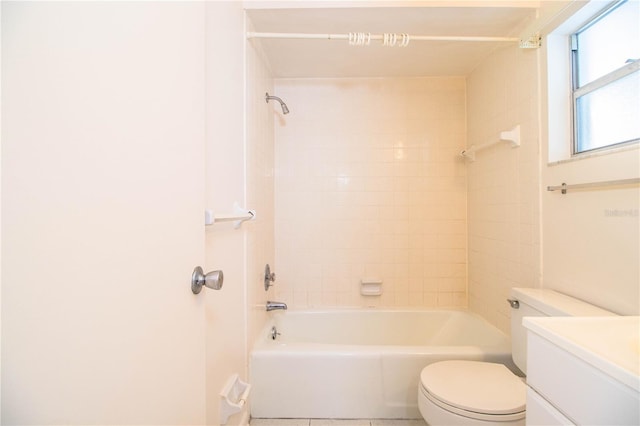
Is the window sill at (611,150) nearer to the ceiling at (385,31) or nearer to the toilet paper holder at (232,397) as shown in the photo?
the ceiling at (385,31)

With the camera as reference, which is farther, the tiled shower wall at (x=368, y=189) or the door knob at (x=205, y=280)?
the tiled shower wall at (x=368, y=189)

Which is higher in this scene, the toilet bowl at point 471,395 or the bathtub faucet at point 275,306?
the bathtub faucet at point 275,306

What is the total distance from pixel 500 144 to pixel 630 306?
3.67 feet

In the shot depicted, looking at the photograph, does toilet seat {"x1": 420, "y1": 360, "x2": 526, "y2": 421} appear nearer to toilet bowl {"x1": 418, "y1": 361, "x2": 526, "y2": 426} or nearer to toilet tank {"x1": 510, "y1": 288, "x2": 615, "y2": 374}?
toilet bowl {"x1": 418, "y1": 361, "x2": 526, "y2": 426}

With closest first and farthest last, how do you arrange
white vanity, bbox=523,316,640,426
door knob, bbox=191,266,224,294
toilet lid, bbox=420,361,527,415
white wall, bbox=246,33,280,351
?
white vanity, bbox=523,316,640,426
door knob, bbox=191,266,224,294
toilet lid, bbox=420,361,527,415
white wall, bbox=246,33,280,351

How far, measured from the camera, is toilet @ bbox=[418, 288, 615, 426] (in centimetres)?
107

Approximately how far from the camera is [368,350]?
5.32ft

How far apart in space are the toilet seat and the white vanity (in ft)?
1.13

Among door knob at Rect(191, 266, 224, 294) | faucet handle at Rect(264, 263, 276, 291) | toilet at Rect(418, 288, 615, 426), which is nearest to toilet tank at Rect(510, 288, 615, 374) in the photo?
toilet at Rect(418, 288, 615, 426)

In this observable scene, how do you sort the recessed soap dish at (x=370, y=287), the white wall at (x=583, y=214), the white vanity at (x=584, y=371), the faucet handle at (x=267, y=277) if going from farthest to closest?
the recessed soap dish at (x=370, y=287), the faucet handle at (x=267, y=277), the white wall at (x=583, y=214), the white vanity at (x=584, y=371)

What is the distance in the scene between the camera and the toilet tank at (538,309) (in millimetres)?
1070

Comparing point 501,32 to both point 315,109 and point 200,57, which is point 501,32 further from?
point 200,57

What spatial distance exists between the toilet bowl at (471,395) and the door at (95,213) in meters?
0.98

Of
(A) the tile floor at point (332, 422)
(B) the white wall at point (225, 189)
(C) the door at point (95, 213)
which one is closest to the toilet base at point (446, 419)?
(A) the tile floor at point (332, 422)
